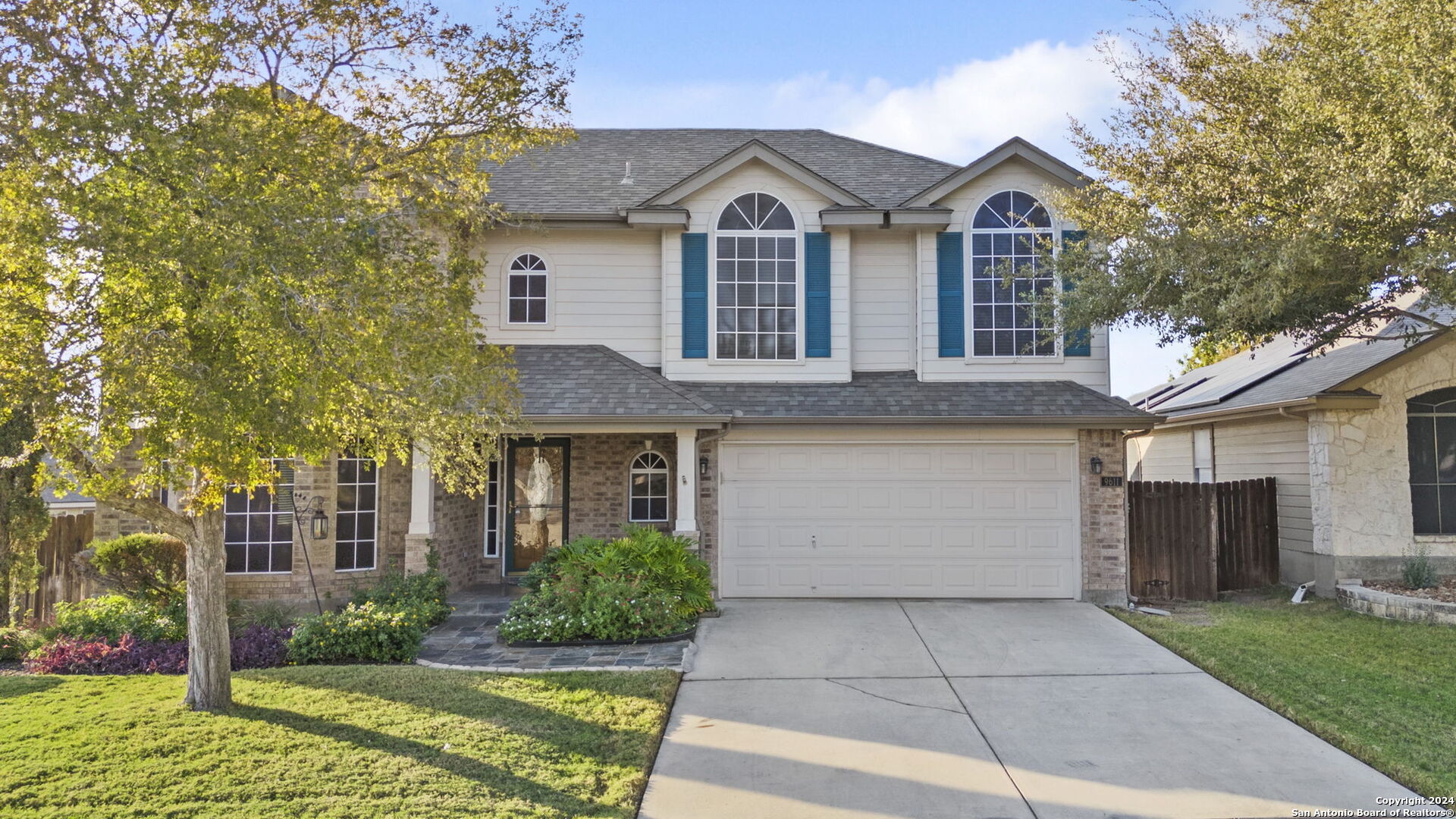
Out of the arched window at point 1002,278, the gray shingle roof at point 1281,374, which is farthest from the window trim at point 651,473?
the gray shingle roof at point 1281,374

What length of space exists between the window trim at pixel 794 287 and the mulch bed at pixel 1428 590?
810cm

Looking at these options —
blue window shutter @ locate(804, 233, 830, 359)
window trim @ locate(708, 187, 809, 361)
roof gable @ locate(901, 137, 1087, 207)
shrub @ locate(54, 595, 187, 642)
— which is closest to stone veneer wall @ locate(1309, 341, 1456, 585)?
roof gable @ locate(901, 137, 1087, 207)

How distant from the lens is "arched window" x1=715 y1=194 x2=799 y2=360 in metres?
11.8

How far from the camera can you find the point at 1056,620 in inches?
390

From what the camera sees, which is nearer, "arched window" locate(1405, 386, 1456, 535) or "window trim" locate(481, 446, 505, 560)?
"arched window" locate(1405, 386, 1456, 535)

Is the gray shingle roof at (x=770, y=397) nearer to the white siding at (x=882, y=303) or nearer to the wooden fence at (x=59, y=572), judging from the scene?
the white siding at (x=882, y=303)

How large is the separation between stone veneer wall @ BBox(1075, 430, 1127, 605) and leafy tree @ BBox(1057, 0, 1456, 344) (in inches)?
69.0

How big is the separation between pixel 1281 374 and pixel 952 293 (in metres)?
6.73

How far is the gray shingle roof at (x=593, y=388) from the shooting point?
10406mm

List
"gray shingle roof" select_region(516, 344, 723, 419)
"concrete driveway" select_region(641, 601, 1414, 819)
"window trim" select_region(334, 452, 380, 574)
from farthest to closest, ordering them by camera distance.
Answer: "window trim" select_region(334, 452, 380, 574)
"gray shingle roof" select_region(516, 344, 723, 419)
"concrete driveway" select_region(641, 601, 1414, 819)

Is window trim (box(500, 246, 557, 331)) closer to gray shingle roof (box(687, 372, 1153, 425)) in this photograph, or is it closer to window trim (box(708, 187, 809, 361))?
window trim (box(708, 187, 809, 361))

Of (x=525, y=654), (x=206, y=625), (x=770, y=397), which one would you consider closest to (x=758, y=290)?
(x=770, y=397)

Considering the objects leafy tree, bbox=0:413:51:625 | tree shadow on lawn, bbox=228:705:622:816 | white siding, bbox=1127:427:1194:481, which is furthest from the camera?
white siding, bbox=1127:427:1194:481

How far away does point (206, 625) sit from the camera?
6.47 m
